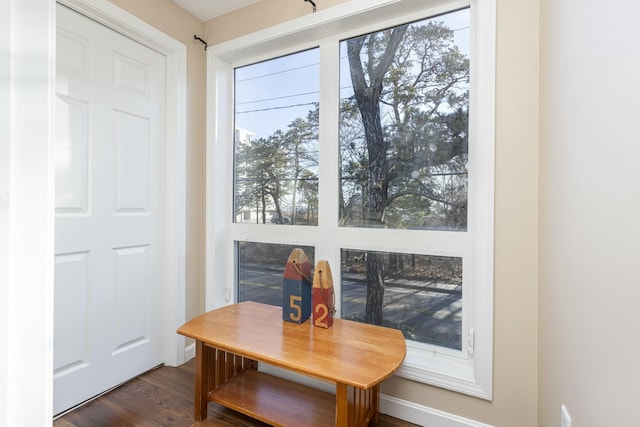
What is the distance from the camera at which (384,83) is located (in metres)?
1.73

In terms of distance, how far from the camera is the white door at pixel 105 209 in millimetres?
1587

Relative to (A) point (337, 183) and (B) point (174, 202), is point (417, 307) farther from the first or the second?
(B) point (174, 202)

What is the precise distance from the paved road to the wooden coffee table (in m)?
0.27

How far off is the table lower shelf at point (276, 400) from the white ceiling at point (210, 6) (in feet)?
7.78

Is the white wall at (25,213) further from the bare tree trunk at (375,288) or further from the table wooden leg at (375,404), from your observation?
the bare tree trunk at (375,288)

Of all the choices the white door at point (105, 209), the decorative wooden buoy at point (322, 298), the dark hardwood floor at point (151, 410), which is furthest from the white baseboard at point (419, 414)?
the white door at point (105, 209)

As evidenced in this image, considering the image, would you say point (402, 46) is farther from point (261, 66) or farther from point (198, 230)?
point (198, 230)

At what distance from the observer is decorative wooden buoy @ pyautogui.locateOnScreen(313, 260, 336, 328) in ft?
4.91

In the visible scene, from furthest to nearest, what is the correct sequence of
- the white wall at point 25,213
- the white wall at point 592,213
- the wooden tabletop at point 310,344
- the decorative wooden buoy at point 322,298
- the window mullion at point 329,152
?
the window mullion at point 329,152
the decorative wooden buoy at point 322,298
the wooden tabletop at point 310,344
the white wall at point 592,213
the white wall at point 25,213

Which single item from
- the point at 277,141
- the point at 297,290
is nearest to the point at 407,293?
the point at 297,290

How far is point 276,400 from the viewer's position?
4.99 ft

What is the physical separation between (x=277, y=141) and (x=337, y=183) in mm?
586

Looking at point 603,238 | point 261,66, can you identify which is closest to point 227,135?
point 261,66

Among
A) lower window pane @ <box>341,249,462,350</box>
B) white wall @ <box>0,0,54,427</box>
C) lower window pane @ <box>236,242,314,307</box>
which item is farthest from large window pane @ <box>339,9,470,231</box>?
white wall @ <box>0,0,54,427</box>
